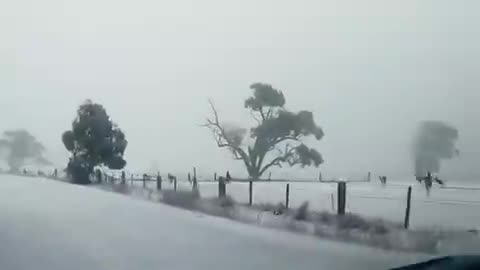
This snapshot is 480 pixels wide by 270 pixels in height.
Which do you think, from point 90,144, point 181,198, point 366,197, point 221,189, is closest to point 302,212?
point 366,197

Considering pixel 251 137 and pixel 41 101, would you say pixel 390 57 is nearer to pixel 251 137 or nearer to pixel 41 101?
pixel 251 137

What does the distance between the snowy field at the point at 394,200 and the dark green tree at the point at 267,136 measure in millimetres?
148

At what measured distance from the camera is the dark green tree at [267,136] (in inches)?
85.7

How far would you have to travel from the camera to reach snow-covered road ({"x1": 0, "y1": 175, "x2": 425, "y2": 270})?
6.14 feet

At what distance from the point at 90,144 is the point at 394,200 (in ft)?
4.52

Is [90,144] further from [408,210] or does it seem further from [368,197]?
[408,210]

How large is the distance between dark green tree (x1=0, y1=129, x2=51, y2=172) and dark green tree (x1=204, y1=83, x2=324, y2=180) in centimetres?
66

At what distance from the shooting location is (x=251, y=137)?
7.45 ft

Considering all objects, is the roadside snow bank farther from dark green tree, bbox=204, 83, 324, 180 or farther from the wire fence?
dark green tree, bbox=204, 83, 324, 180

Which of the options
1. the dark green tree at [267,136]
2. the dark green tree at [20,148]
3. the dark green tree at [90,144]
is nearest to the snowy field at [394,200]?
the dark green tree at [267,136]

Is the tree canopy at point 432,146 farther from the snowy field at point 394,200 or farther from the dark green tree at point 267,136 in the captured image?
the dark green tree at point 267,136

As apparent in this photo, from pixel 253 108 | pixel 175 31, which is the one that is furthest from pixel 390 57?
pixel 175 31

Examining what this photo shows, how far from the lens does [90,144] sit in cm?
192

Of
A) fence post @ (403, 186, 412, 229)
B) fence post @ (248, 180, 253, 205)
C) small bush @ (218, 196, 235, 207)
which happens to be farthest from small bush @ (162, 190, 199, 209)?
fence post @ (403, 186, 412, 229)
